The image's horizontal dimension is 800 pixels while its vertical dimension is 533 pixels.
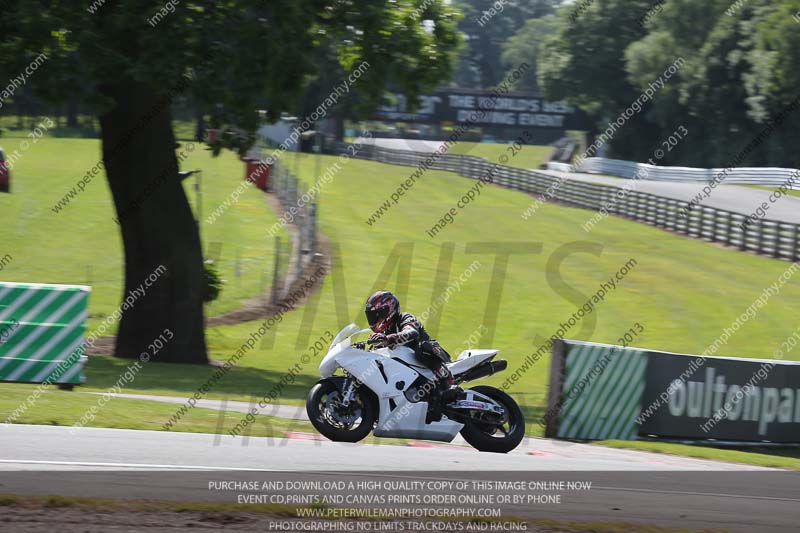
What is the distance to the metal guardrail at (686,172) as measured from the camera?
189ft

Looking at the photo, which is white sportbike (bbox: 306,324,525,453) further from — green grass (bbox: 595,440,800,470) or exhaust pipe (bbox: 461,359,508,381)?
green grass (bbox: 595,440,800,470)

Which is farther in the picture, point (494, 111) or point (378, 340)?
point (494, 111)

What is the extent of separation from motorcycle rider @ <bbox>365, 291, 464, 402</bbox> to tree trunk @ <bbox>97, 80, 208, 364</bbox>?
8.58 meters

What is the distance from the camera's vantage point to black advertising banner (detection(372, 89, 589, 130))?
83.4 m

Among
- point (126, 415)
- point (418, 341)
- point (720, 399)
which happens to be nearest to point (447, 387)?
point (418, 341)

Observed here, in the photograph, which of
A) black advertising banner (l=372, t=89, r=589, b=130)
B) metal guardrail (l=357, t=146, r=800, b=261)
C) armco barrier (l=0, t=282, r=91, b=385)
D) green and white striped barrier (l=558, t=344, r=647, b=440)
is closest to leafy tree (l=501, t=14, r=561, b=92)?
black advertising banner (l=372, t=89, r=589, b=130)

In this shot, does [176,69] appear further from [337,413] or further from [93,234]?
[93,234]

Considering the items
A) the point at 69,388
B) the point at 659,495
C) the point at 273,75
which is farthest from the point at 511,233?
the point at 659,495

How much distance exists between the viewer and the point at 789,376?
14633mm

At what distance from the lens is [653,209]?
44.4 metres

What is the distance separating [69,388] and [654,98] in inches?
2614

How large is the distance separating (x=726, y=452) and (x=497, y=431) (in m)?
4.58

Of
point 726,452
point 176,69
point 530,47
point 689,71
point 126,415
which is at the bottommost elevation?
point 530,47

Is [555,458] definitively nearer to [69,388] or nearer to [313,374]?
[69,388]
